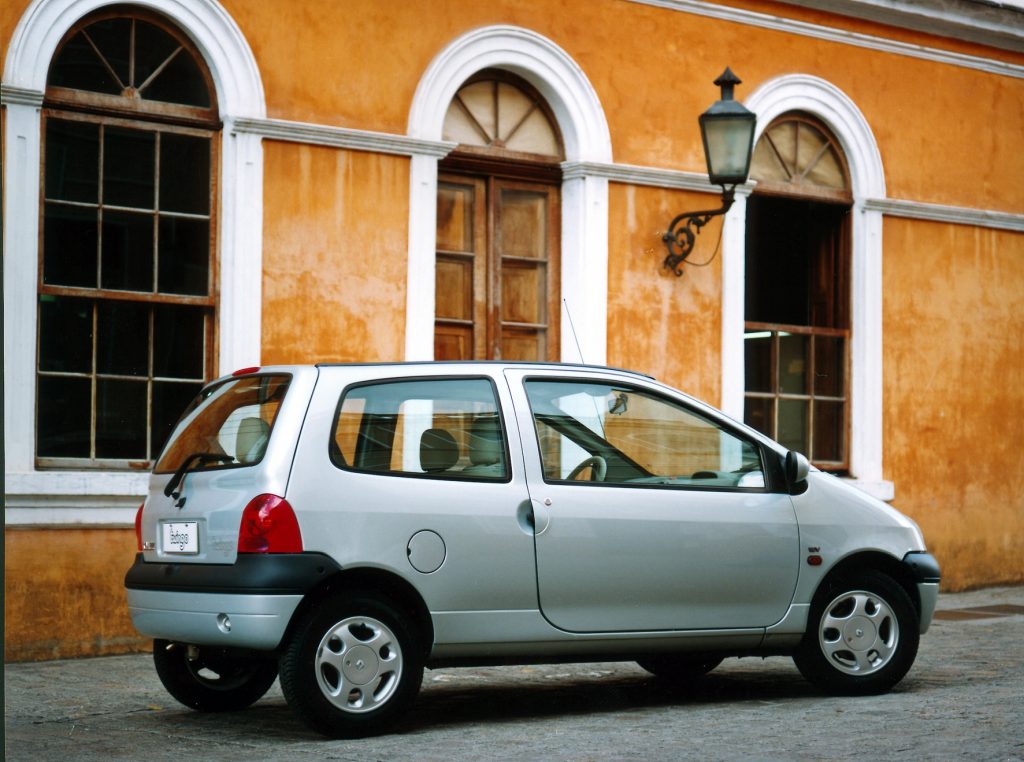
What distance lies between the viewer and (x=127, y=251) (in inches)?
393

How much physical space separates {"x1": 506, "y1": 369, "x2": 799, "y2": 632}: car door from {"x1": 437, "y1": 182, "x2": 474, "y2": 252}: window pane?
4166 millimetres

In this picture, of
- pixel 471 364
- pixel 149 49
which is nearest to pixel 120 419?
pixel 149 49

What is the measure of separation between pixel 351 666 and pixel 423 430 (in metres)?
1.04

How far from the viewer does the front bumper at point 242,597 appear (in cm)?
636

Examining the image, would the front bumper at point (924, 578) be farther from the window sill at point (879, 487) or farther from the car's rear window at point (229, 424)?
the window sill at point (879, 487)

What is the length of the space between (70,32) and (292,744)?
5.17 m

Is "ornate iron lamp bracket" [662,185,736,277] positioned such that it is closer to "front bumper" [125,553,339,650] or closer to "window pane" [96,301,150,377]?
"window pane" [96,301,150,377]

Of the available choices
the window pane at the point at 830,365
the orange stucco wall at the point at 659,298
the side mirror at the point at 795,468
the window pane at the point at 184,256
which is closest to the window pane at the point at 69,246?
the window pane at the point at 184,256

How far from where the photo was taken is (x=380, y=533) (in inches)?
260

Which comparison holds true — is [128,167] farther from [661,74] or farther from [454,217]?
[661,74]

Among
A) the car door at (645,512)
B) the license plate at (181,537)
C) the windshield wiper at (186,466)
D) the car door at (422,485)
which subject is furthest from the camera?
the car door at (645,512)

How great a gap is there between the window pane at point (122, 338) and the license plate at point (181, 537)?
3.21m

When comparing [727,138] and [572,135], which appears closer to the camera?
[727,138]

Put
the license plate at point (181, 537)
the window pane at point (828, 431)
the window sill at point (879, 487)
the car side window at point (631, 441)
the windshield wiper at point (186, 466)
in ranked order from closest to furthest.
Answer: the license plate at point (181, 537) < the windshield wiper at point (186, 466) < the car side window at point (631, 441) < the window sill at point (879, 487) < the window pane at point (828, 431)
